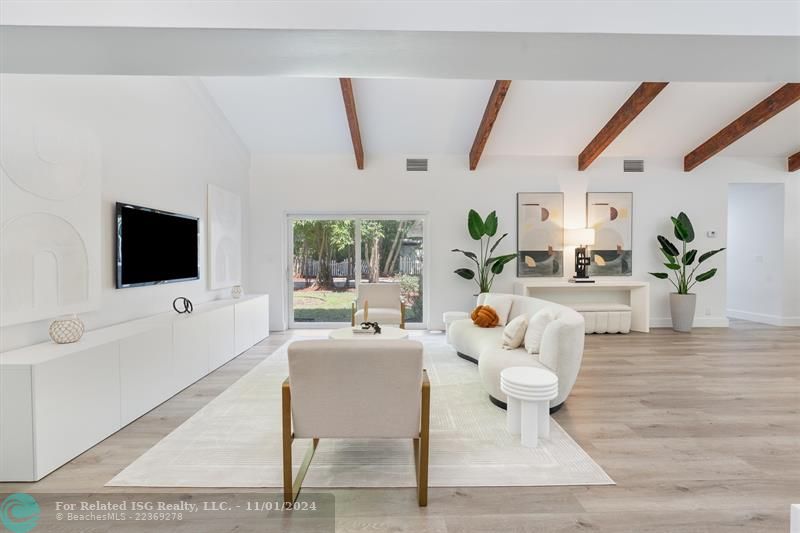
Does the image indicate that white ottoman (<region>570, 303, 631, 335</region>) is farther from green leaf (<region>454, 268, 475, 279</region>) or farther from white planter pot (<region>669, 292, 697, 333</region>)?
green leaf (<region>454, 268, 475, 279</region>)

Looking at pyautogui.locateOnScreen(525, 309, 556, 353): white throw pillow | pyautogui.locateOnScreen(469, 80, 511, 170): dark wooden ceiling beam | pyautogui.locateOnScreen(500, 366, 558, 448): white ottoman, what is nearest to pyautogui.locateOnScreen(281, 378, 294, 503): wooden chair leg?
pyautogui.locateOnScreen(500, 366, 558, 448): white ottoman

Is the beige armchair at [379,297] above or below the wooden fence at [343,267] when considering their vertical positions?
below

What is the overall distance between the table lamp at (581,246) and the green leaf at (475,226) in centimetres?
159

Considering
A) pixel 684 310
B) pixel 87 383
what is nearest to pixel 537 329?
pixel 87 383

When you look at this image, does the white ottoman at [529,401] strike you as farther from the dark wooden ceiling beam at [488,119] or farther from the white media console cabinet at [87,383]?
the dark wooden ceiling beam at [488,119]

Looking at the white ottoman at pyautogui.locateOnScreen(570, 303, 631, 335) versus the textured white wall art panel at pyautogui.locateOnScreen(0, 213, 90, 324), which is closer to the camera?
the textured white wall art panel at pyautogui.locateOnScreen(0, 213, 90, 324)

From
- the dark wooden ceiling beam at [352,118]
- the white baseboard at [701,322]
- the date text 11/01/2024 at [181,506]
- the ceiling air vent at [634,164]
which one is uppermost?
the dark wooden ceiling beam at [352,118]

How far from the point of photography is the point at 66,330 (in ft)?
8.68

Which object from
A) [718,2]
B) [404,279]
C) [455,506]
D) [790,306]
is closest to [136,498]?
[455,506]

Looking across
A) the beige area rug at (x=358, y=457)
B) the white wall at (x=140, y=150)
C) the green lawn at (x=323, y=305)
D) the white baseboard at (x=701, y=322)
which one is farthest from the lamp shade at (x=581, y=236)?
the white wall at (x=140, y=150)

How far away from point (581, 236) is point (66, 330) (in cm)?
661

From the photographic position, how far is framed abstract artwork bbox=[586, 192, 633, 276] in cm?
673

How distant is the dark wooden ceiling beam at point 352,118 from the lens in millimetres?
4728

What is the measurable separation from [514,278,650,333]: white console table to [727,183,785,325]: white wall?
2.73m
